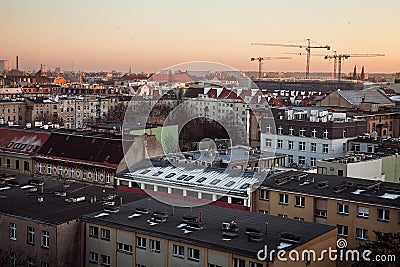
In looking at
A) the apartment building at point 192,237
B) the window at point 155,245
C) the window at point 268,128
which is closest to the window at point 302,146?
the window at point 268,128

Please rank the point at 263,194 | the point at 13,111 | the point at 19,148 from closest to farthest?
the point at 263,194 < the point at 19,148 < the point at 13,111

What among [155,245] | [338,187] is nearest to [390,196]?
[338,187]

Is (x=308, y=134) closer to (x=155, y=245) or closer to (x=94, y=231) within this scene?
(x=94, y=231)

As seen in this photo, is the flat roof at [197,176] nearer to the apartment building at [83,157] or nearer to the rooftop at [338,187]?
the rooftop at [338,187]

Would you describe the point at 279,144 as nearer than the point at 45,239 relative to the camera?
No

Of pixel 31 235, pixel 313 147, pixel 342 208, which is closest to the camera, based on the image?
pixel 31 235

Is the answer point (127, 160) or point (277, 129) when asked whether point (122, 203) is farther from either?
point (277, 129)
